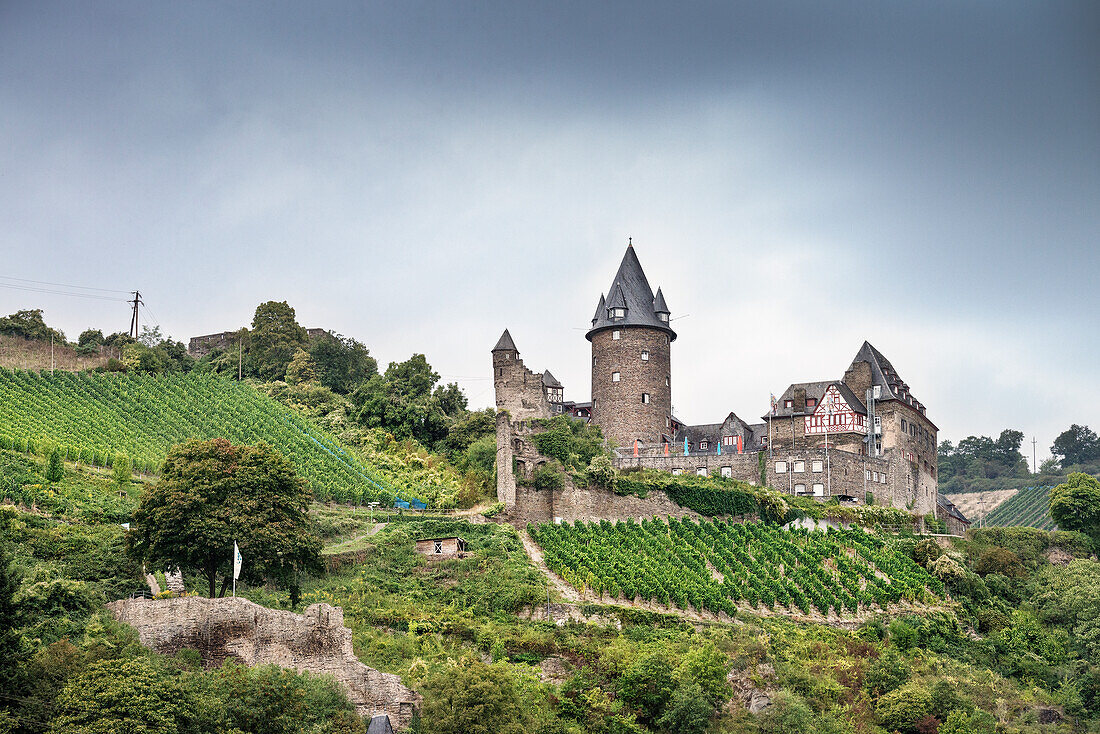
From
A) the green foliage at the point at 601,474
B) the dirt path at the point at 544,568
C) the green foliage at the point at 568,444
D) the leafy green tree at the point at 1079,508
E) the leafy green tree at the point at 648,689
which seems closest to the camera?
the leafy green tree at the point at 648,689

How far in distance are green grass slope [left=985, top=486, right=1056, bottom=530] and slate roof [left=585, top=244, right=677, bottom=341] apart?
42.1m

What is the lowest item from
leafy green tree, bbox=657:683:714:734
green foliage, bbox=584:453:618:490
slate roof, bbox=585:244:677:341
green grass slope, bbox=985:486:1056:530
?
leafy green tree, bbox=657:683:714:734

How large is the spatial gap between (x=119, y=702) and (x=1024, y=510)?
88842 mm

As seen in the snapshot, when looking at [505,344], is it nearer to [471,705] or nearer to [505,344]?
[505,344]

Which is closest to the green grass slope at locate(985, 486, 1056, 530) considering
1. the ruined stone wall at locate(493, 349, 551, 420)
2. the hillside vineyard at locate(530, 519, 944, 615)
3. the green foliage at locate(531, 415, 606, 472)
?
the ruined stone wall at locate(493, 349, 551, 420)

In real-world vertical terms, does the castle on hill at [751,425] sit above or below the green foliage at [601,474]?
above

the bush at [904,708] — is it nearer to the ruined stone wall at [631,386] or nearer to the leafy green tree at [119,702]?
the leafy green tree at [119,702]

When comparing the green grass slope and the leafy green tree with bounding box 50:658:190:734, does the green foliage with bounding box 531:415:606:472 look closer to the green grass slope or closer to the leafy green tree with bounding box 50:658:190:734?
the leafy green tree with bounding box 50:658:190:734

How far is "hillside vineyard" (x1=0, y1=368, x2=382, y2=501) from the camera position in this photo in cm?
5244

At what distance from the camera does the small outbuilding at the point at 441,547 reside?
4438 centimetres

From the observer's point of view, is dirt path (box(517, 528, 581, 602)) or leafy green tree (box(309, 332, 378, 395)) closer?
dirt path (box(517, 528, 581, 602))

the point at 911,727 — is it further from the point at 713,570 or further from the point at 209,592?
the point at 209,592

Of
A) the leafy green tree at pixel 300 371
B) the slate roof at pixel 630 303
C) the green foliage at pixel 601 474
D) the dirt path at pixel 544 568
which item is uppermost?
the slate roof at pixel 630 303

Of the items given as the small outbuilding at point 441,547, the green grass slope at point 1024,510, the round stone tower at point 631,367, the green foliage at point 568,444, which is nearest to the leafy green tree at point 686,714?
the small outbuilding at point 441,547
